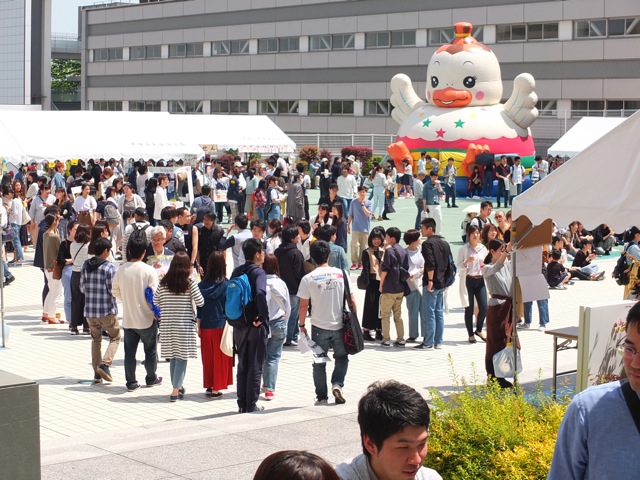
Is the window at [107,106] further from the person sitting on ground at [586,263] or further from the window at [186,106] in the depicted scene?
the person sitting on ground at [586,263]

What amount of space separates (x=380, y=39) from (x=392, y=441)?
64.0m

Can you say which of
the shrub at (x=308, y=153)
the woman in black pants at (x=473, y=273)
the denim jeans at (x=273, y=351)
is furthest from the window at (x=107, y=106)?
the denim jeans at (x=273, y=351)

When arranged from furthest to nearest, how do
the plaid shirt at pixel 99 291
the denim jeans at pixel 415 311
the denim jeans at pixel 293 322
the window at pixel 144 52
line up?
the window at pixel 144 52, the denim jeans at pixel 415 311, the denim jeans at pixel 293 322, the plaid shirt at pixel 99 291

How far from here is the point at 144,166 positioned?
30.2 meters

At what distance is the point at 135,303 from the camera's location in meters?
11.4

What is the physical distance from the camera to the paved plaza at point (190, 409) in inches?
325

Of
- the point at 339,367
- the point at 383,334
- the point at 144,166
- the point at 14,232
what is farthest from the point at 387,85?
the point at 339,367

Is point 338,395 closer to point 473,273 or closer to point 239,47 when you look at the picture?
point 473,273

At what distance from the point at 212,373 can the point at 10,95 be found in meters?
86.1

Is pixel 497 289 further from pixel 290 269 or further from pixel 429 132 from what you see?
pixel 429 132

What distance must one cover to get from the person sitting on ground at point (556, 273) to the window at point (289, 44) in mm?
51433

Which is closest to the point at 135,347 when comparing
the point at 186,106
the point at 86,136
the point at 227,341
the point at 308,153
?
the point at 227,341

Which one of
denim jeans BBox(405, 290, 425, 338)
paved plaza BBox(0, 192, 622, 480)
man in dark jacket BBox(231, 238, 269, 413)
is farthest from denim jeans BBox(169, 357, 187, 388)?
denim jeans BBox(405, 290, 425, 338)

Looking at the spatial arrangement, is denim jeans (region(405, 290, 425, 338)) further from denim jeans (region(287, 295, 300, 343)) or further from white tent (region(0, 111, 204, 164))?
white tent (region(0, 111, 204, 164))
